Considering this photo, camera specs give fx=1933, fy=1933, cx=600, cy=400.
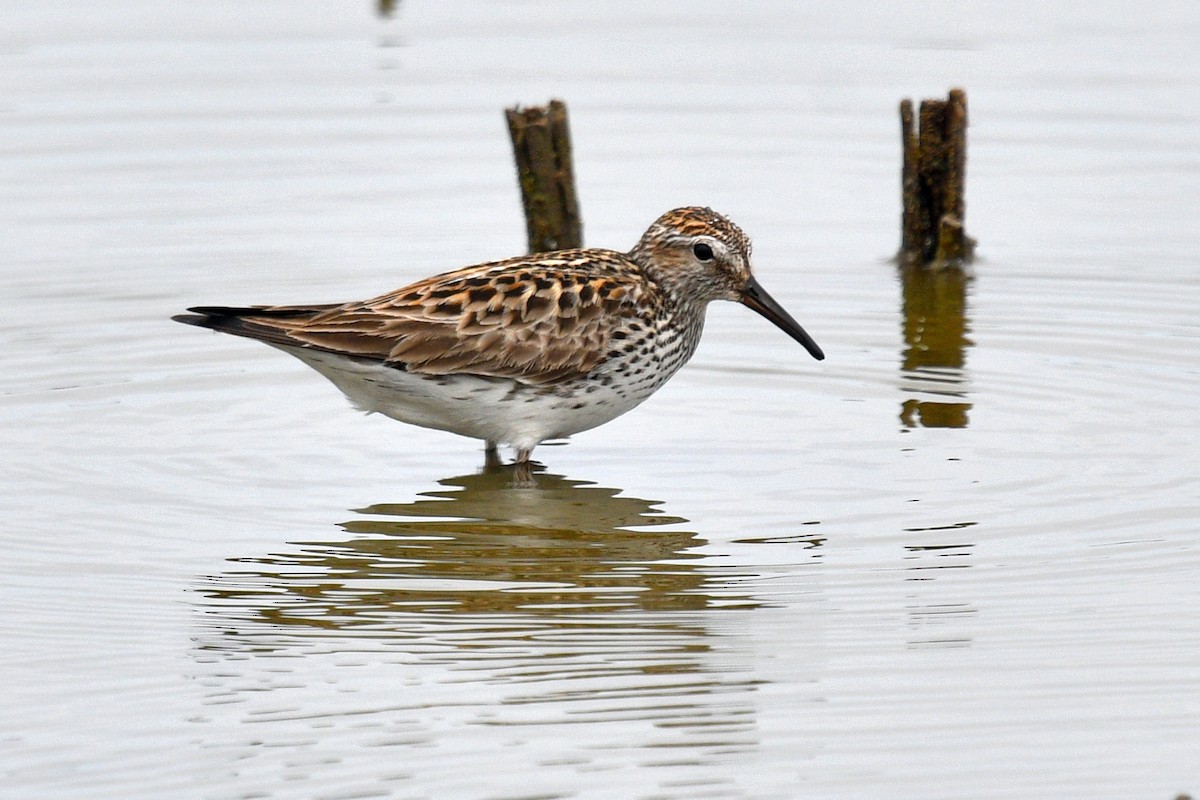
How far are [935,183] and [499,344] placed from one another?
656 cm

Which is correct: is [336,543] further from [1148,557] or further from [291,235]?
[291,235]

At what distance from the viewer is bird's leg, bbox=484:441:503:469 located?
37.8 ft

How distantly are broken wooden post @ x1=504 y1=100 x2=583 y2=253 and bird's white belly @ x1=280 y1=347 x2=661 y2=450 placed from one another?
15.3ft

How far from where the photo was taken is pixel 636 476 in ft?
36.8

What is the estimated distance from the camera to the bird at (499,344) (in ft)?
A: 34.7

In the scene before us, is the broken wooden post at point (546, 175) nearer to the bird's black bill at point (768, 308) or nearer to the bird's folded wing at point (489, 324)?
the bird's black bill at point (768, 308)

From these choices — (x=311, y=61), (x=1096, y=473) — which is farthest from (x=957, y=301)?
(x=311, y=61)

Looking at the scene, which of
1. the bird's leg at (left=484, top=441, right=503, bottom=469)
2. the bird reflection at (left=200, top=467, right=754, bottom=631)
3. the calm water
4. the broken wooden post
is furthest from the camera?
the broken wooden post

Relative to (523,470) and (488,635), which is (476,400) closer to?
(523,470)

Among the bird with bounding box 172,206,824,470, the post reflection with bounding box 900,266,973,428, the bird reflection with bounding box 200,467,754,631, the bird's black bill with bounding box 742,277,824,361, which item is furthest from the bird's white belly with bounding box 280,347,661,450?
the post reflection with bounding box 900,266,973,428

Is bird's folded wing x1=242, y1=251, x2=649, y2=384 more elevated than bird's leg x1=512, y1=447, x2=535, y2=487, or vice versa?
bird's folded wing x1=242, y1=251, x2=649, y2=384

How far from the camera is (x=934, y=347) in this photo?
46.1 ft

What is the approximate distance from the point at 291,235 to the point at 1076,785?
1177 centimetres

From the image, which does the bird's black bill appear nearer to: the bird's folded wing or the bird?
the bird
